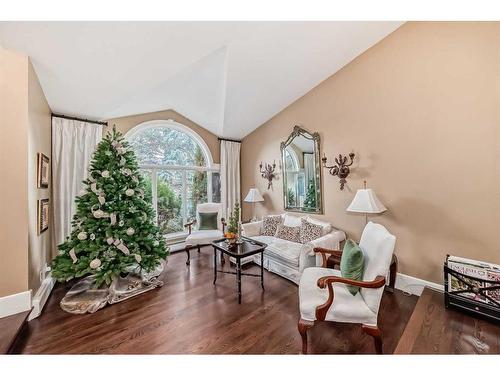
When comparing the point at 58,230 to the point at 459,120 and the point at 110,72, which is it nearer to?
the point at 110,72

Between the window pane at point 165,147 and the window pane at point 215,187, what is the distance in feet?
1.21

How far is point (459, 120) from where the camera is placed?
2.20 m

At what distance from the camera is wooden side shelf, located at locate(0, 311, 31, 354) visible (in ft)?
5.24

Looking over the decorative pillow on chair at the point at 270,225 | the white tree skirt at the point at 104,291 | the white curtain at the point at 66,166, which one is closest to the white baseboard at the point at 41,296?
the white tree skirt at the point at 104,291

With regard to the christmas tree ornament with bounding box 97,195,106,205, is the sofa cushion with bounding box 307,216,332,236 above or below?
below

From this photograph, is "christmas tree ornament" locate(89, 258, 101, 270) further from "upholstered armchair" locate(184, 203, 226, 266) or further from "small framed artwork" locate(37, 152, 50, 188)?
"upholstered armchair" locate(184, 203, 226, 266)

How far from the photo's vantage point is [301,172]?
12.4 ft

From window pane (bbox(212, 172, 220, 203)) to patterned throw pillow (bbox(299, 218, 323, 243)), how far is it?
2.29 meters

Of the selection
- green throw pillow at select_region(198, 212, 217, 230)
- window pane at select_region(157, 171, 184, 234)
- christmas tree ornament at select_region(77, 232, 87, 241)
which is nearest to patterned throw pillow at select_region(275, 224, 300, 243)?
green throw pillow at select_region(198, 212, 217, 230)

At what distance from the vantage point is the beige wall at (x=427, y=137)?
2.07 metres

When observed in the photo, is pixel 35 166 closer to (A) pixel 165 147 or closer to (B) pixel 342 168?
(A) pixel 165 147

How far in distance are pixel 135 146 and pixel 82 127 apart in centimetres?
84
